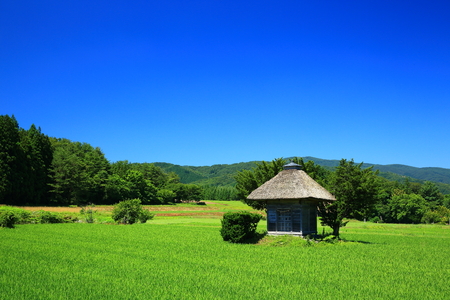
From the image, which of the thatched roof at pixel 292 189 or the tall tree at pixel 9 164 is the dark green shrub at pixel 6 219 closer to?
the thatched roof at pixel 292 189

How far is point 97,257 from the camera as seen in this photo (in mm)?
17375

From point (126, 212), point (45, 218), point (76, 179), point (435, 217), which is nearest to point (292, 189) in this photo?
point (126, 212)

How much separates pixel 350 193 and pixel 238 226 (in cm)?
910

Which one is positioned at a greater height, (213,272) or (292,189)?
(292,189)

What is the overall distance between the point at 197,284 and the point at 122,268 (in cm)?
415

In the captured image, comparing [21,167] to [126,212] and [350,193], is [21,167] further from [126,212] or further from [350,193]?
[350,193]

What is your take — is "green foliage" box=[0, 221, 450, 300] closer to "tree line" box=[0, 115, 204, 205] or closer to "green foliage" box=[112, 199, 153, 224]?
"green foliage" box=[112, 199, 153, 224]

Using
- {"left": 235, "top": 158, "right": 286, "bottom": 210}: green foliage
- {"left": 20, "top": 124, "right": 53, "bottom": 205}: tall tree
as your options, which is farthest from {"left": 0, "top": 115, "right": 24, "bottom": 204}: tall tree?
{"left": 235, "top": 158, "right": 286, "bottom": 210}: green foliage

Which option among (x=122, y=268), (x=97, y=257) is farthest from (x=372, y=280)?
(x=97, y=257)

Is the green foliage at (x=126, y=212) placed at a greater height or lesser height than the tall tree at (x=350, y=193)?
lesser

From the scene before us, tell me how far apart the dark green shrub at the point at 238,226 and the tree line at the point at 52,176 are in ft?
156

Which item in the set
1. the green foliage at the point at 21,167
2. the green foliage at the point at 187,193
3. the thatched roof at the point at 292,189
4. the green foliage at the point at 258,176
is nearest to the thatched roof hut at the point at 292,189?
the thatched roof at the point at 292,189

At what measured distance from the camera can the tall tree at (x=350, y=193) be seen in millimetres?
26672

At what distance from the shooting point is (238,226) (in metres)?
24.8
